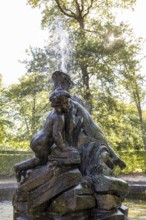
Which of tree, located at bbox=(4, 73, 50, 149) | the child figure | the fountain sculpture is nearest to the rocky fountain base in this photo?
the fountain sculpture

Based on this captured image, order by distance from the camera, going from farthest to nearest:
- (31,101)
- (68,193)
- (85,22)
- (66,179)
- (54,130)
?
(85,22)
(31,101)
(54,130)
(66,179)
(68,193)

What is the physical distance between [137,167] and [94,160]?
12.4 m

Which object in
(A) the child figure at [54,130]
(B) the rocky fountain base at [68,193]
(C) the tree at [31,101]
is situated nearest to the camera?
(B) the rocky fountain base at [68,193]

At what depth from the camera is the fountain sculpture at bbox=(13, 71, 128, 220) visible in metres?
4.50

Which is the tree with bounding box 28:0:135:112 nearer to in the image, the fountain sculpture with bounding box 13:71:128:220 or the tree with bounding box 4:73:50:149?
the tree with bounding box 4:73:50:149

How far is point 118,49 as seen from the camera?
16.8 m

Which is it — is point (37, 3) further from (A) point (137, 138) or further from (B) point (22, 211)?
(B) point (22, 211)

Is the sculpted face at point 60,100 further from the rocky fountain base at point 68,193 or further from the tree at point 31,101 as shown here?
the tree at point 31,101

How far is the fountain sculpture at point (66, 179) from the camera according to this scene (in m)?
4.50

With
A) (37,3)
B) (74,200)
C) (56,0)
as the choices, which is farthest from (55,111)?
(37,3)

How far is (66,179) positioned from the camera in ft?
14.9

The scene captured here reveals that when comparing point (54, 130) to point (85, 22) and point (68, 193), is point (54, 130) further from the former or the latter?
point (85, 22)

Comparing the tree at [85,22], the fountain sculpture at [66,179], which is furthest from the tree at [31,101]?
the fountain sculpture at [66,179]

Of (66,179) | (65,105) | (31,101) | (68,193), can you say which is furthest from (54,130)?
(31,101)
